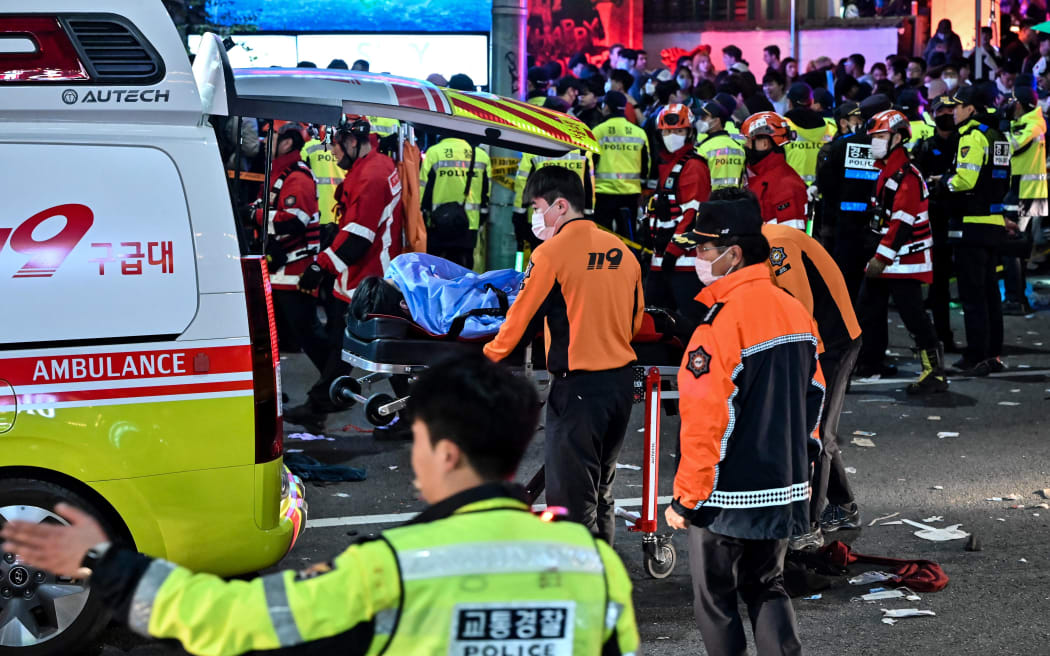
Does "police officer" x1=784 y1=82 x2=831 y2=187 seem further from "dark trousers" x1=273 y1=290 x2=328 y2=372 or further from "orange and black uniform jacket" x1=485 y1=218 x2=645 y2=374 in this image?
"orange and black uniform jacket" x1=485 y1=218 x2=645 y2=374

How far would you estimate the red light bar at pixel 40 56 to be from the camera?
477 cm

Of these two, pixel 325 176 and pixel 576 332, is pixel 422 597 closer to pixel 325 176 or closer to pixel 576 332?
pixel 576 332

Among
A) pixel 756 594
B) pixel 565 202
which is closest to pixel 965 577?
pixel 756 594

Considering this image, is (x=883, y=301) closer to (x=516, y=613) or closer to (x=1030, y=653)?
(x=1030, y=653)

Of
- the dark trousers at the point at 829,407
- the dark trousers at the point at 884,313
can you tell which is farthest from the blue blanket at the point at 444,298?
the dark trousers at the point at 884,313

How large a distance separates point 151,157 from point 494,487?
299 centimetres

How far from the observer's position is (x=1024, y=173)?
14398mm

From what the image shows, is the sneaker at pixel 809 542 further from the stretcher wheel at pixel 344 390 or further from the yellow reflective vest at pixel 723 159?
the yellow reflective vest at pixel 723 159

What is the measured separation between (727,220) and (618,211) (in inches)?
391

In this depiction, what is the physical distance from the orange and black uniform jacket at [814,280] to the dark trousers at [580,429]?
3.27 ft

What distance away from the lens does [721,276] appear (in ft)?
15.3

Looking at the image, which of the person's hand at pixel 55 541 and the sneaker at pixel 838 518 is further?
the sneaker at pixel 838 518

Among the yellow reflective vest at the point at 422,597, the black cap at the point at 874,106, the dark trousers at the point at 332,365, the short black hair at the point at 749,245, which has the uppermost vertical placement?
the black cap at the point at 874,106

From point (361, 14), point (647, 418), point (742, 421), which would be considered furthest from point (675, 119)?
point (361, 14)
